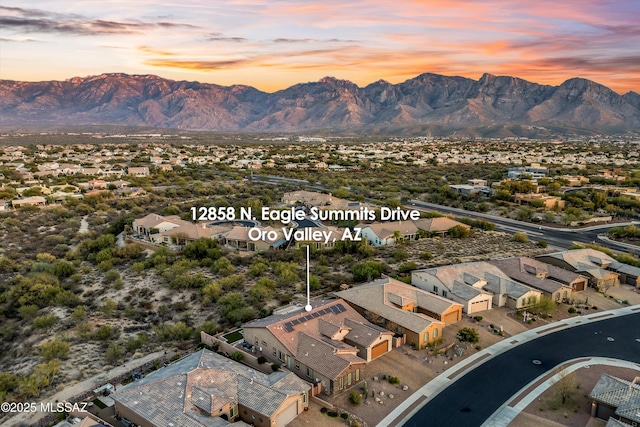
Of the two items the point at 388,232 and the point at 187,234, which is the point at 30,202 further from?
the point at 388,232

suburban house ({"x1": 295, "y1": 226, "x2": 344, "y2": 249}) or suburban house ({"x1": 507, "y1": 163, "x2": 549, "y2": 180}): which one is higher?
suburban house ({"x1": 507, "y1": 163, "x2": 549, "y2": 180})

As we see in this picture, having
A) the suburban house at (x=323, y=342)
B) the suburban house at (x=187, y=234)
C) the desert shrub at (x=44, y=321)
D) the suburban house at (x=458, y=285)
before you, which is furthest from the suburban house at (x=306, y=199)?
the desert shrub at (x=44, y=321)

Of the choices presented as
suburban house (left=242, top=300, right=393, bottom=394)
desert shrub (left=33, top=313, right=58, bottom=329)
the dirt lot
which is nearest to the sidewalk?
the dirt lot

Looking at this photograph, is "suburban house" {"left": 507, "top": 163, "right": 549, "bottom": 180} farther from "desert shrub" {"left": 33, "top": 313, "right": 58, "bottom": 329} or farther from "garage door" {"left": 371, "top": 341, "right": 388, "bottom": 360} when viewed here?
"desert shrub" {"left": 33, "top": 313, "right": 58, "bottom": 329}

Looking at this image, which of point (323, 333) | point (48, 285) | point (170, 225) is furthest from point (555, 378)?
point (170, 225)

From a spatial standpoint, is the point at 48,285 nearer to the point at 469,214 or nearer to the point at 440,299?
the point at 440,299

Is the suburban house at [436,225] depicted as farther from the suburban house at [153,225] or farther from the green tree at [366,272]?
the suburban house at [153,225]
